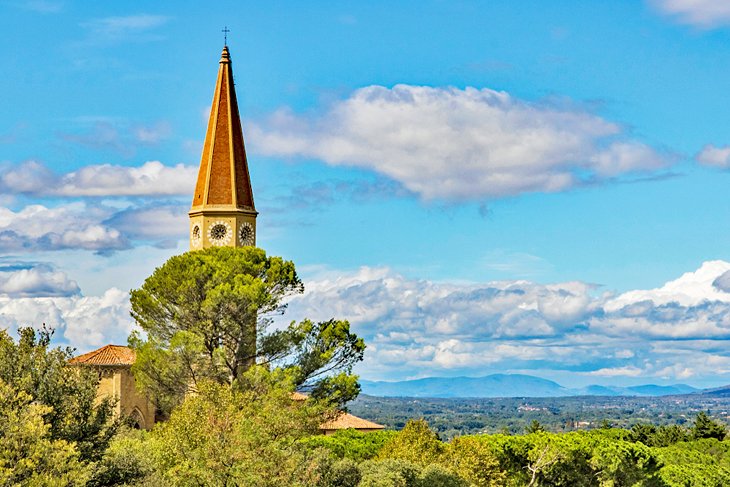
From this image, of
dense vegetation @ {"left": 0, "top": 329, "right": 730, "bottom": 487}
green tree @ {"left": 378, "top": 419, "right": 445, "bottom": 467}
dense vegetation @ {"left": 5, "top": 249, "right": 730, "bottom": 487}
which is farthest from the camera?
green tree @ {"left": 378, "top": 419, "right": 445, "bottom": 467}

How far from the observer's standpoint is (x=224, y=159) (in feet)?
212

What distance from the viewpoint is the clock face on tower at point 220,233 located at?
62.7 m

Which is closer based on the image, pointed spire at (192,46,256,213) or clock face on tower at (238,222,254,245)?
clock face on tower at (238,222,254,245)

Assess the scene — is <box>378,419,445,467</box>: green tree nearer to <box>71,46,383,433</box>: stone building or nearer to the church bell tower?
<box>71,46,383,433</box>: stone building

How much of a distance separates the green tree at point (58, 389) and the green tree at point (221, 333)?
43.9 ft

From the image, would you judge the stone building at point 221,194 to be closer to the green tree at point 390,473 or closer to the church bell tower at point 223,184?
the church bell tower at point 223,184

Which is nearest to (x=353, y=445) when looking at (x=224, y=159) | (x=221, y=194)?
(x=221, y=194)

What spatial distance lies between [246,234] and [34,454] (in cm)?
3415

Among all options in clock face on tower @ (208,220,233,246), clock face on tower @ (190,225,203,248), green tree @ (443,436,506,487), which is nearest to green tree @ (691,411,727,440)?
green tree @ (443,436,506,487)

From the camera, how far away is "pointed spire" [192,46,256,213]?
63.5m

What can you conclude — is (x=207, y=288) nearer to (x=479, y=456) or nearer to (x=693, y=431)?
(x=479, y=456)

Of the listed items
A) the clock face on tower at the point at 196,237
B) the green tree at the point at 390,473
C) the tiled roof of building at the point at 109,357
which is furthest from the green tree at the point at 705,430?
the green tree at the point at 390,473

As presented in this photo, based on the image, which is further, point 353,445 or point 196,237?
point 196,237

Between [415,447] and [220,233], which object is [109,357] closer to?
[220,233]
